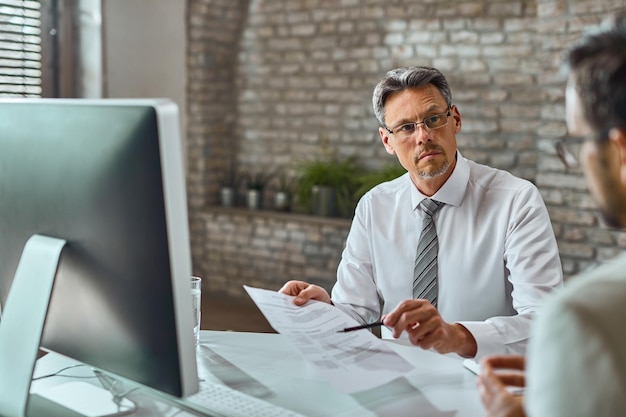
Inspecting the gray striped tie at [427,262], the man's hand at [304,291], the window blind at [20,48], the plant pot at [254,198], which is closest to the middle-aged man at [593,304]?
the man's hand at [304,291]

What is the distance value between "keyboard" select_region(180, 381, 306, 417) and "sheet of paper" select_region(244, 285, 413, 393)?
137 millimetres

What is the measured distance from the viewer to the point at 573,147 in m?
1.00

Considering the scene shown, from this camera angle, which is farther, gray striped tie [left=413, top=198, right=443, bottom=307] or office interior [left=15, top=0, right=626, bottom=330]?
office interior [left=15, top=0, right=626, bottom=330]

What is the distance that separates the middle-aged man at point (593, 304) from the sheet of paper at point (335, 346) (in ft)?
1.85

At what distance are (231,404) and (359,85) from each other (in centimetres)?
406

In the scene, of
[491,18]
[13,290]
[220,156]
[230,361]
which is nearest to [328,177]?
[220,156]

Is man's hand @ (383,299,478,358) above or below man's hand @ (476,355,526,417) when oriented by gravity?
below

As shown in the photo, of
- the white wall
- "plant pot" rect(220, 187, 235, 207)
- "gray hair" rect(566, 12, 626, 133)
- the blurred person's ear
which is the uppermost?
the white wall

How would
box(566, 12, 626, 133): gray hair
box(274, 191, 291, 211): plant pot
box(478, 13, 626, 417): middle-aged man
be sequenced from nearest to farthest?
box(478, 13, 626, 417): middle-aged man → box(566, 12, 626, 133): gray hair → box(274, 191, 291, 211): plant pot

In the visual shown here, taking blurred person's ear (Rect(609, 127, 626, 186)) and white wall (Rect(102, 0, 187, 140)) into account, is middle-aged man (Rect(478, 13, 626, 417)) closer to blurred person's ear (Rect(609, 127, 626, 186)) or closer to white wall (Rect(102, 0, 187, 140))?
blurred person's ear (Rect(609, 127, 626, 186))

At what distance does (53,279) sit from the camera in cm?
126

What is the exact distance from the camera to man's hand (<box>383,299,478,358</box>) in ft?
5.32

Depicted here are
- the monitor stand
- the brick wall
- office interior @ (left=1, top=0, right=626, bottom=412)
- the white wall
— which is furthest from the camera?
the white wall

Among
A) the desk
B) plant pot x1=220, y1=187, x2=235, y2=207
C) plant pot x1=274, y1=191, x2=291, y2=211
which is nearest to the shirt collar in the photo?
the desk
